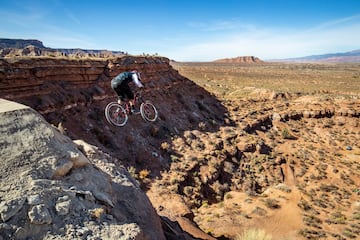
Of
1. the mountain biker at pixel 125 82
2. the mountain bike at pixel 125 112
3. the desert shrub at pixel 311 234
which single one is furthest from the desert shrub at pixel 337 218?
the mountain biker at pixel 125 82

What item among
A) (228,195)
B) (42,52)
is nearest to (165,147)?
(228,195)

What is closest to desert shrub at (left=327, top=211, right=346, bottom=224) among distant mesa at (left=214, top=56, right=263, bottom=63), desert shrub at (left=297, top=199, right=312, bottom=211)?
desert shrub at (left=297, top=199, right=312, bottom=211)

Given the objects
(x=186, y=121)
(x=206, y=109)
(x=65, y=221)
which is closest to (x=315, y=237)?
(x=65, y=221)

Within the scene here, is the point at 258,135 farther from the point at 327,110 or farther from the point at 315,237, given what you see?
the point at 315,237

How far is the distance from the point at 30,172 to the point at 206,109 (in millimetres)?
22665

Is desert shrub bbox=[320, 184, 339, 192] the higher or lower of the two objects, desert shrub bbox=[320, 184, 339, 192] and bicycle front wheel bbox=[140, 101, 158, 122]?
the lower

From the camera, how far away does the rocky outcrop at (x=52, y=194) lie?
4.16 meters

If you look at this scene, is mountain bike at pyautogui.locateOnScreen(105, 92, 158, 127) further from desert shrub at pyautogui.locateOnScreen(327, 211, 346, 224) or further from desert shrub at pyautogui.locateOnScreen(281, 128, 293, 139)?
desert shrub at pyautogui.locateOnScreen(281, 128, 293, 139)

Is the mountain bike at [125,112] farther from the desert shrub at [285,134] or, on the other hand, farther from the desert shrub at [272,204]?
the desert shrub at [285,134]

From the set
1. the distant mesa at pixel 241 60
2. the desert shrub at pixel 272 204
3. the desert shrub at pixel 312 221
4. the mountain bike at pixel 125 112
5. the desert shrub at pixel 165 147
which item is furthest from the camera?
the distant mesa at pixel 241 60

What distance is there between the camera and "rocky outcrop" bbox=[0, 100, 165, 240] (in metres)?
4.16

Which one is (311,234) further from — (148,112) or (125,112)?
(125,112)

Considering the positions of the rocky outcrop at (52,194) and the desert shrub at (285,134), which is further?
the desert shrub at (285,134)

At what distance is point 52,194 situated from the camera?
4609 mm
